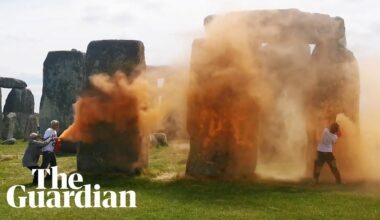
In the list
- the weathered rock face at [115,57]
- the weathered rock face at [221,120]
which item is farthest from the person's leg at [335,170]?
the weathered rock face at [115,57]

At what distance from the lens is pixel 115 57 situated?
17344mm

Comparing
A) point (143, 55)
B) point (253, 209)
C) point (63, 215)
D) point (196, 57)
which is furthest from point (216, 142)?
point (63, 215)

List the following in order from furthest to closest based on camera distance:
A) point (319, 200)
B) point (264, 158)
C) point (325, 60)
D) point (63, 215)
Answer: point (264, 158) < point (325, 60) < point (319, 200) < point (63, 215)

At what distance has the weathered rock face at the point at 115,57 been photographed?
1733 cm

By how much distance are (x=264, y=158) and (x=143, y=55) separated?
312 inches

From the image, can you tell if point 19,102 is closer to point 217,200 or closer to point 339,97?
point 339,97

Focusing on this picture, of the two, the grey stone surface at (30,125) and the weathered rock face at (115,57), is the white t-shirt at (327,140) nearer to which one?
the weathered rock face at (115,57)

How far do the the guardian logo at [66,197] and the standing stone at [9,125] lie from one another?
22951 mm

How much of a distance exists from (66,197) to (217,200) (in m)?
3.42

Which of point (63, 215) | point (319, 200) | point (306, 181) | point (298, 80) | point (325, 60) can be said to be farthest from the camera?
point (298, 80)

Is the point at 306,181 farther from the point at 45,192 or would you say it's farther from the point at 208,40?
the point at 45,192

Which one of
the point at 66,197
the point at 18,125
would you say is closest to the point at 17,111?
the point at 18,125

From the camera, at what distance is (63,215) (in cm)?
1123

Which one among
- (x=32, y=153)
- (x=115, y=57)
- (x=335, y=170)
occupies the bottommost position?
(x=335, y=170)
